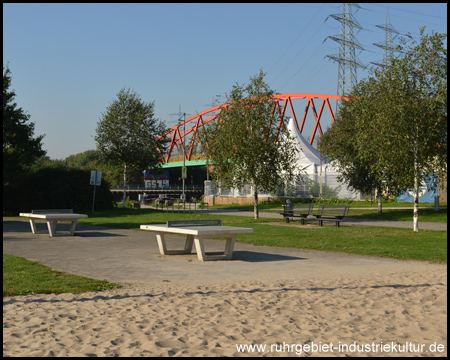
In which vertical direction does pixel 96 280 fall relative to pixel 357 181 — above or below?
below

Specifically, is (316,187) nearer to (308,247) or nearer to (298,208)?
(298,208)

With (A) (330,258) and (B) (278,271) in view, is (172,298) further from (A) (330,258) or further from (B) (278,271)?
(A) (330,258)

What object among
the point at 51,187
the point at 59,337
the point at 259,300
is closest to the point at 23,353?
the point at 59,337

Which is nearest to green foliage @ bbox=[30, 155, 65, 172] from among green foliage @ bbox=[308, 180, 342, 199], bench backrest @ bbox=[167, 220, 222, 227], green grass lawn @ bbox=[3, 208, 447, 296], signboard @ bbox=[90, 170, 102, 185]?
signboard @ bbox=[90, 170, 102, 185]

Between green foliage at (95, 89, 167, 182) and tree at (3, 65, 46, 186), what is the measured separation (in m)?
12.0

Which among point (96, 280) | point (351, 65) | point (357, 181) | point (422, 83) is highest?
point (351, 65)

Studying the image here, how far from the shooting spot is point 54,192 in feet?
119

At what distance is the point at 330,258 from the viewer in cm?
1277

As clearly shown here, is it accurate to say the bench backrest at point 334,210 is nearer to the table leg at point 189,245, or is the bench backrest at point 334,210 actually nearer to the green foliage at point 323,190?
the table leg at point 189,245

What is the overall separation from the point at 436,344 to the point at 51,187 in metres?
34.2

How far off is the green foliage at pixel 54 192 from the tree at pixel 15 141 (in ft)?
6.17

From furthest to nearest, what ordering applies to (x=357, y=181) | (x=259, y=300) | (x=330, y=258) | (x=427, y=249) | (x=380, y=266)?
(x=357, y=181) < (x=427, y=249) < (x=330, y=258) < (x=380, y=266) < (x=259, y=300)

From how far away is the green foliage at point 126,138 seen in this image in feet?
149

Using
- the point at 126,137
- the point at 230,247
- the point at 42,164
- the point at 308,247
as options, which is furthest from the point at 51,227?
the point at 42,164
